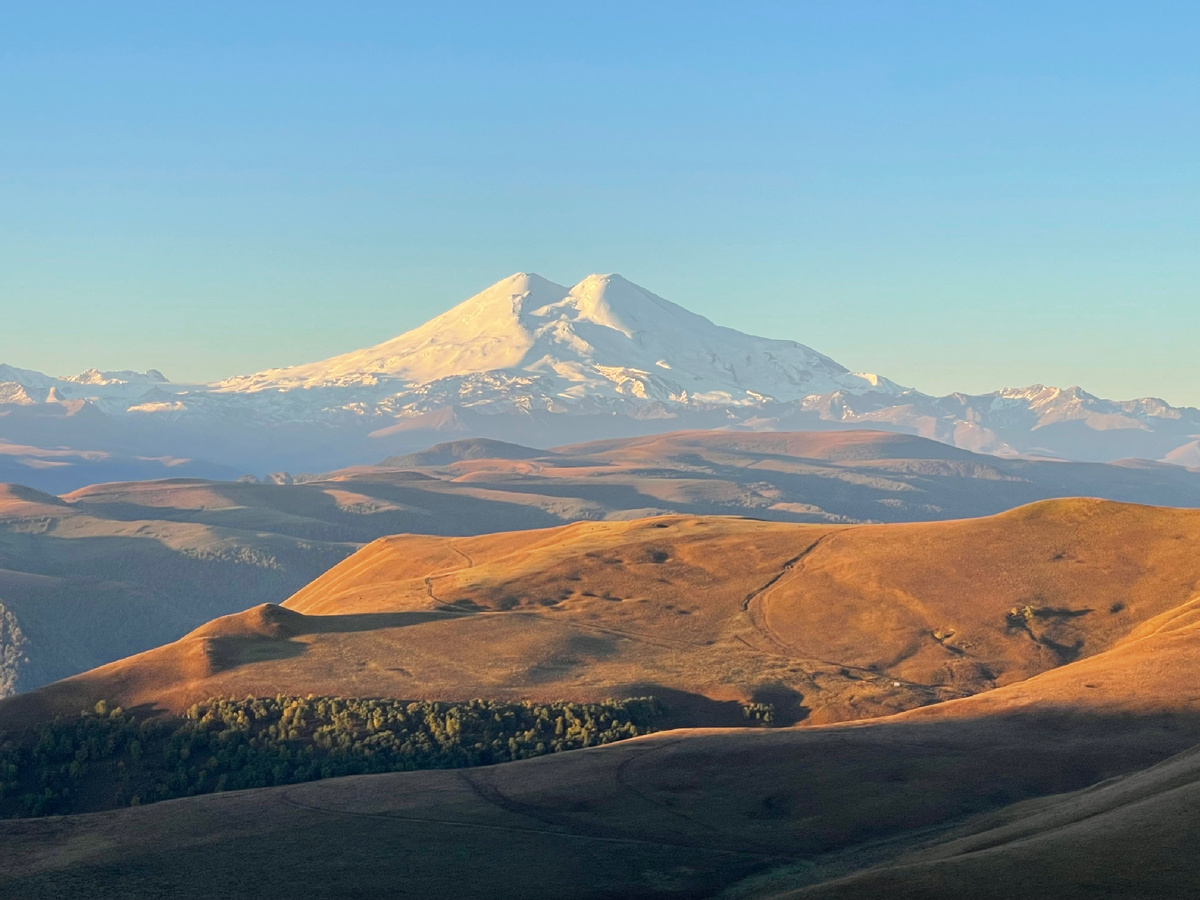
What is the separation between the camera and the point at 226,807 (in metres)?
62.8

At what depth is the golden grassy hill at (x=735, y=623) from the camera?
341ft

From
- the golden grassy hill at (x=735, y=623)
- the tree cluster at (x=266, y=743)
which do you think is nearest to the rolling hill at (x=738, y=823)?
the tree cluster at (x=266, y=743)

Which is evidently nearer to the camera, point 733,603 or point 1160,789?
point 1160,789

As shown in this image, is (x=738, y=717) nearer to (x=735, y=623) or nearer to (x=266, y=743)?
(x=735, y=623)

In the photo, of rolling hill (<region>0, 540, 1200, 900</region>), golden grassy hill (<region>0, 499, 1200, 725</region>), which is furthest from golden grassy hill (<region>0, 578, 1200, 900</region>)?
golden grassy hill (<region>0, 499, 1200, 725</region>)

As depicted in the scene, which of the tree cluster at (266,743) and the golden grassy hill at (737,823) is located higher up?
the golden grassy hill at (737,823)

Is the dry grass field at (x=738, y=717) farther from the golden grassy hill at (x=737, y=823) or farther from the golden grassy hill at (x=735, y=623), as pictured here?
the golden grassy hill at (x=735, y=623)

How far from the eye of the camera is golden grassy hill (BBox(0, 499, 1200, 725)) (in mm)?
103812

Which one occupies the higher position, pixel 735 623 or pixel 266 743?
pixel 735 623

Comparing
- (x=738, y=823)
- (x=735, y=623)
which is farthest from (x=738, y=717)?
(x=738, y=823)

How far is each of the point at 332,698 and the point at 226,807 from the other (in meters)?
→ 34.8

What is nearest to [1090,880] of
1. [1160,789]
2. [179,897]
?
[1160,789]

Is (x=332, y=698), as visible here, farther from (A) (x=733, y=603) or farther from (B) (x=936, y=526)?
(B) (x=936, y=526)

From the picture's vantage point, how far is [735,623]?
4909 inches
